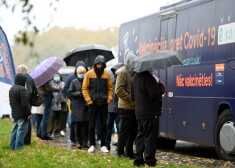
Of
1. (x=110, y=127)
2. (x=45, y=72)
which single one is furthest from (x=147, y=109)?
(x=45, y=72)

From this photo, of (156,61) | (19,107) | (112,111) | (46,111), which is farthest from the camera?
(46,111)

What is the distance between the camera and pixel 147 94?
32.3 feet

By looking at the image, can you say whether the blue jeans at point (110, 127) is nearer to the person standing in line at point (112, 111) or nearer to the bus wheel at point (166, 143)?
the person standing in line at point (112, 111)

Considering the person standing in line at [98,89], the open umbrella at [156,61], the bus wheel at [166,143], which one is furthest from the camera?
the bus wheel at [166,143]

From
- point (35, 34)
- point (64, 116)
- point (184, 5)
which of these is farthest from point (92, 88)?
point (35, 34)

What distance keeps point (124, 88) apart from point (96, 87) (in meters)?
1.73

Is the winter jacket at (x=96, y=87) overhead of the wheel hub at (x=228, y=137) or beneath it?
overhead

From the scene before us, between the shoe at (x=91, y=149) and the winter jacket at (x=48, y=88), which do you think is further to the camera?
the winter jacket at (x=48, y=88)

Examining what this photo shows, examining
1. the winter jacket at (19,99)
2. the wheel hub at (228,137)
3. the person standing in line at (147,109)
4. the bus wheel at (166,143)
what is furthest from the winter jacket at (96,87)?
the bus wheel at (166,143)

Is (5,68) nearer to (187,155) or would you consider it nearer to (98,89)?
(98,89)

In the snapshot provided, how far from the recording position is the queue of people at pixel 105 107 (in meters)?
9.93

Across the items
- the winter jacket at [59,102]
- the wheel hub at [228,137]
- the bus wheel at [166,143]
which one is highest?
the winter jacket at [59,102]

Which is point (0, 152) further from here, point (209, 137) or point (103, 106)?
point (209, 137)

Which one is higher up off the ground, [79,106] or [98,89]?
[98,89]
